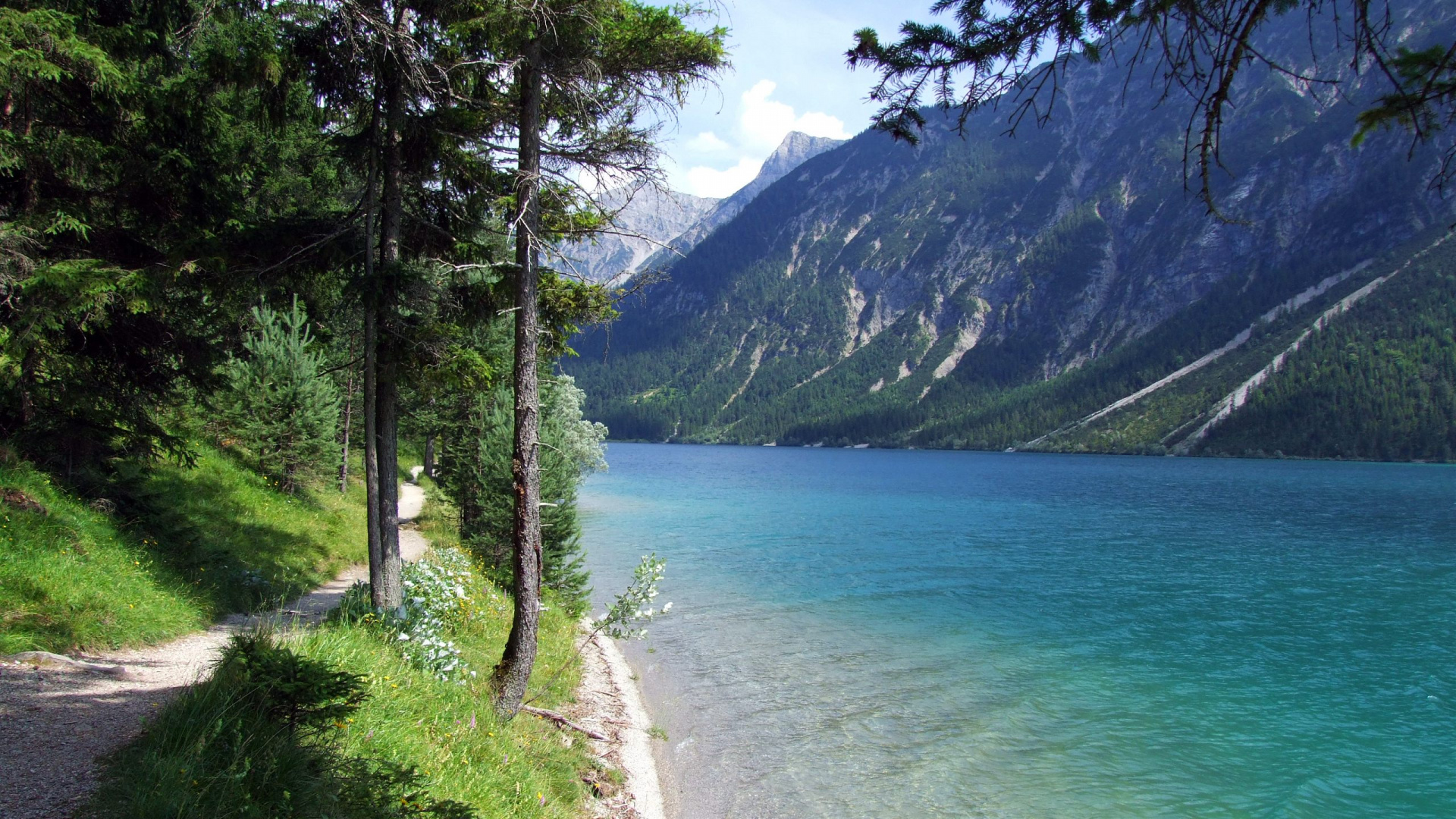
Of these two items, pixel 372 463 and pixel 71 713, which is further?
pixel 372 463

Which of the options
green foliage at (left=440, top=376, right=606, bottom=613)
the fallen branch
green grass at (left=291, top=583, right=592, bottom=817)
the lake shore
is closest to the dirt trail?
green grass at (left=291, top=583, right=592, bottom=817)

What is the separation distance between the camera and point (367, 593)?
Answer: 10789 mm

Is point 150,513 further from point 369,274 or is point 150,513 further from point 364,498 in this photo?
point 364,498

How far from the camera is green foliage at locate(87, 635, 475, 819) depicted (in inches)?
179

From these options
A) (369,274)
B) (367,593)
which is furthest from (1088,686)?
(369,274)

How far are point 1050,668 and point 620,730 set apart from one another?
36.0 feet

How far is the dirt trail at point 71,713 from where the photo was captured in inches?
185

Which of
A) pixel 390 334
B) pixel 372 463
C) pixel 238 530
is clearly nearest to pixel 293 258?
pixel 390 334

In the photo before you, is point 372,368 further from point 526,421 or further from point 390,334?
point 526,421

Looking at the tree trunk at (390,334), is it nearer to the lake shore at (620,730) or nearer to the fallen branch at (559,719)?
the fallen branch at (559,719)

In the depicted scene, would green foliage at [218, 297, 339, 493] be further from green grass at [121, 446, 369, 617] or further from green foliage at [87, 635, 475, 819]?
green foliage at [87, 635, 475, 819]

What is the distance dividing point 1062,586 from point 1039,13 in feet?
86.8

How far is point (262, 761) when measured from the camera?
16.3 feet

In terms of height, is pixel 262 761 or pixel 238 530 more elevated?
pixel 238 530
